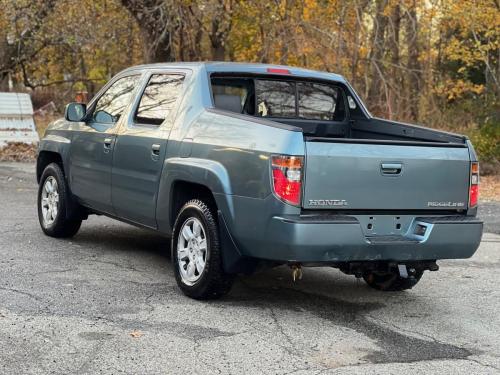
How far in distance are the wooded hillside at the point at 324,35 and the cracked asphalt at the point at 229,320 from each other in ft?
35.0

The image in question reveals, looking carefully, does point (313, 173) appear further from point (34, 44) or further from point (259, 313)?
point (34, 44)

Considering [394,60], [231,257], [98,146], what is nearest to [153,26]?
[394,60]

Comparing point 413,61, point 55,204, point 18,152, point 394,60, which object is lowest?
point 18,152

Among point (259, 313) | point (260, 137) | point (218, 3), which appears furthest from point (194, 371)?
point (218, 3)

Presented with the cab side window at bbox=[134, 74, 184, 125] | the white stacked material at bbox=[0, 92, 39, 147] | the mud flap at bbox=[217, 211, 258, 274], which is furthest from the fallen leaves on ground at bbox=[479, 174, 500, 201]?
the white stacked material at bbox=[0, 92, 39, 147]

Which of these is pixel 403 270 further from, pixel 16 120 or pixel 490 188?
pixel 16 120

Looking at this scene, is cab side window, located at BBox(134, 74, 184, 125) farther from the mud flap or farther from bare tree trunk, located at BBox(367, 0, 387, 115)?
bare tree trunk, located at BBox(367, 0, 387, 115)

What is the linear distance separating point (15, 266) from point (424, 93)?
50.8 ft

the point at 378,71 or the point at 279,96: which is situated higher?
the point at 279,96

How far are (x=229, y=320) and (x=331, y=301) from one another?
3.70 feet

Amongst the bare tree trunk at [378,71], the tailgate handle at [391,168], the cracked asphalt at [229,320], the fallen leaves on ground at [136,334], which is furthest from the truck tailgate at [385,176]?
the bare tree trunk at [378,71]

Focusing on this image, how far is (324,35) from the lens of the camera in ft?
60.2

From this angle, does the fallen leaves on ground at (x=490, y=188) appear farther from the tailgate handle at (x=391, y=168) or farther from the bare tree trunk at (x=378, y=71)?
the tailgate handle at (x=391, y=168)

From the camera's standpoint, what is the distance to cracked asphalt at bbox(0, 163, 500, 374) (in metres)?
4.85
